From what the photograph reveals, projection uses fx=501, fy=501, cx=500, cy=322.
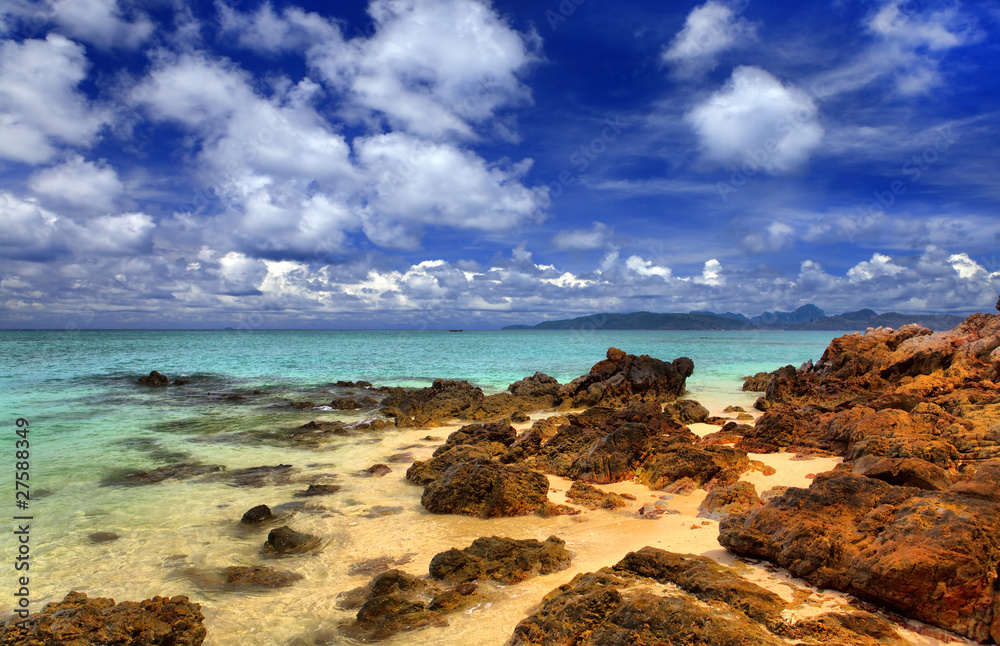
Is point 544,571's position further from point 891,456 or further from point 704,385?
point 704,385

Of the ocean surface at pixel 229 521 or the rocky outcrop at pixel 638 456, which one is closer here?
the ocean surface at pixel 229 521

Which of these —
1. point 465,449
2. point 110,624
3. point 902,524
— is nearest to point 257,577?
point 110,624

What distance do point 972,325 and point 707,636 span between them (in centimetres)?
2471

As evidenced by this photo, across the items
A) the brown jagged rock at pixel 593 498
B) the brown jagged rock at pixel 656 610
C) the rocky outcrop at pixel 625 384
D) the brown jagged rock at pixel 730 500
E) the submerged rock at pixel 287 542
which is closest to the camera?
the brown jagged rock at pixel 656 610

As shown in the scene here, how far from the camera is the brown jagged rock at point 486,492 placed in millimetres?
8844

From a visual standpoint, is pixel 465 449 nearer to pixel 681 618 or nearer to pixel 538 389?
pixel 681 618

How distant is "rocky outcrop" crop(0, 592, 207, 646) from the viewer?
4520 mm

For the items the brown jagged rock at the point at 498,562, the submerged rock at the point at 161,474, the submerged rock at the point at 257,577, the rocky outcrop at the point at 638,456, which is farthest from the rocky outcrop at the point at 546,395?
the brown jagged rock at the point at 498,562

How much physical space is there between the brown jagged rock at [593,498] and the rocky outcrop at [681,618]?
12.4 feet

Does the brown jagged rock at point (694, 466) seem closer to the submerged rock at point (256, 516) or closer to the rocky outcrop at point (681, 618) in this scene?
the rocky outcrop at point (681, 618)

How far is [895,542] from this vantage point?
15.5 feet

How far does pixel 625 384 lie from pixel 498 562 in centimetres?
1720

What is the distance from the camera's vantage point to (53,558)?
740 centimetres

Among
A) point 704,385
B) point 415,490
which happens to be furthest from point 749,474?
point 704,385
